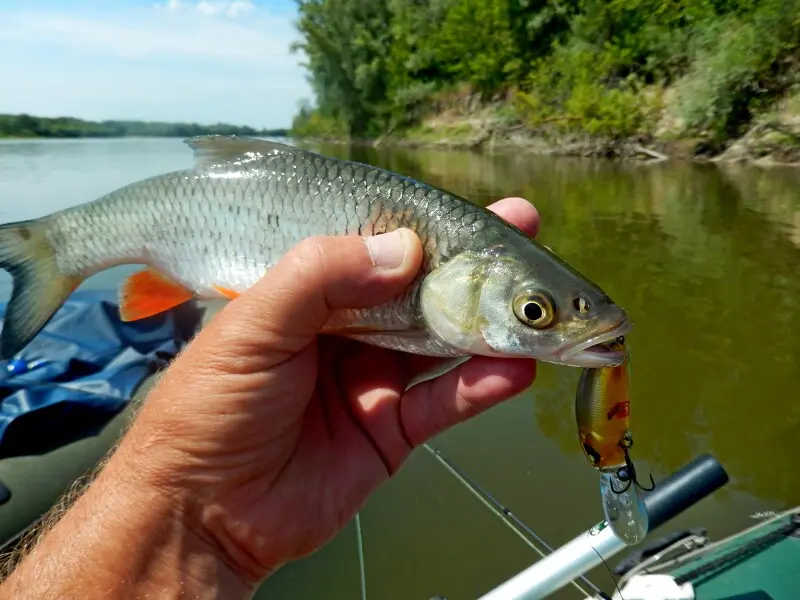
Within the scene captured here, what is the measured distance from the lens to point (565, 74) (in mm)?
33531

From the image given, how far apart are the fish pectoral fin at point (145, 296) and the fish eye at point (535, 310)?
1.59 metres

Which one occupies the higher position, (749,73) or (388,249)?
(388,249)

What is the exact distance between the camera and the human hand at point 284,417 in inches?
73.5

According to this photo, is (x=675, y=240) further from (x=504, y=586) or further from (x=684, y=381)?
(x=504, y=586)

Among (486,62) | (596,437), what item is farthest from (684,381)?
(486,62)

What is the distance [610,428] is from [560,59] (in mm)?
36700

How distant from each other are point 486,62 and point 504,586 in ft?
140

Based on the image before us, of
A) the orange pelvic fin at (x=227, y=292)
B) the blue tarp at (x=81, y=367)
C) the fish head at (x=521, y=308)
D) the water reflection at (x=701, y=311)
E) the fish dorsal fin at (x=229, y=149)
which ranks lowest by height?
the water reflection at (x=701, y=311)

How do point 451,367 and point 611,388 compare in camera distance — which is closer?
point 611,388

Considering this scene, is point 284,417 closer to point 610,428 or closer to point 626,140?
point 610,428

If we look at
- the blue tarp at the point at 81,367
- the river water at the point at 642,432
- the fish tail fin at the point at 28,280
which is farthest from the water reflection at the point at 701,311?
the fish tail fin at the point at 28,280

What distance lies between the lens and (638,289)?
8.35m

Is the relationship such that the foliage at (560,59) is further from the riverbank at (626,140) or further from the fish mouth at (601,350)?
the fish mouth at (601,350)

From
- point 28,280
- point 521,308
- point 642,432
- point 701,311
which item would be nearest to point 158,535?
point 521,308
